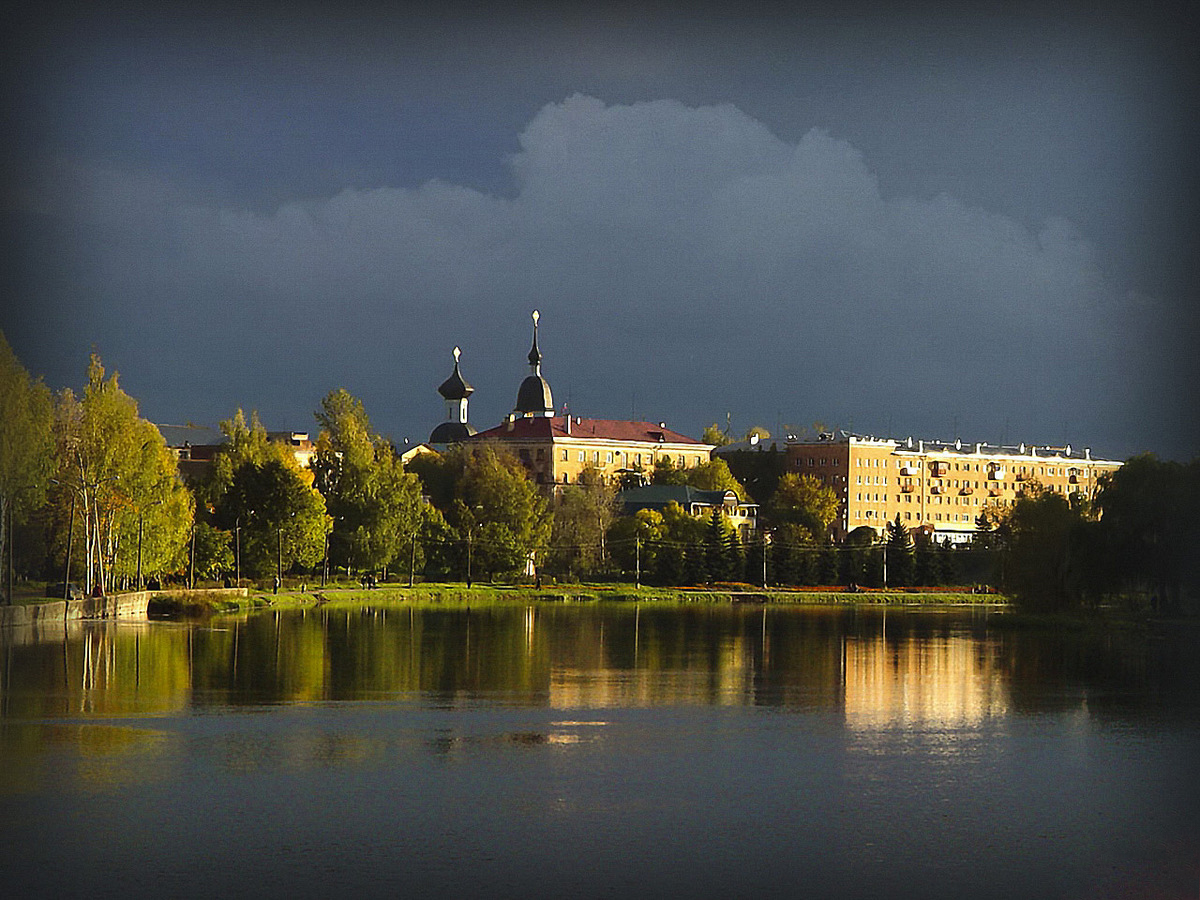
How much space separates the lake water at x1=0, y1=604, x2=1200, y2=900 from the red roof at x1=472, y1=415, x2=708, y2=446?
72911 mm

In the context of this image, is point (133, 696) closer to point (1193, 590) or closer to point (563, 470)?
point (1193, 590)

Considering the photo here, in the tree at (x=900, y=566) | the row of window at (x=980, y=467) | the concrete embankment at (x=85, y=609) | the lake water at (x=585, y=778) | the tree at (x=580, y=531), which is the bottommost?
the lake water at (x=585, y=778)

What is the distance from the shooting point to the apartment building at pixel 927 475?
335 ft

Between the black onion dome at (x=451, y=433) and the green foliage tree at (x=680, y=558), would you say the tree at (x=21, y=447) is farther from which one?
the black onion dome at (x=451, y=433)

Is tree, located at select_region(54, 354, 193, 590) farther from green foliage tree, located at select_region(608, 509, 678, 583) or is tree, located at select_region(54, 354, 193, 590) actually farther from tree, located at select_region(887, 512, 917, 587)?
tree, located at select_region(887, 512, 917, 587)

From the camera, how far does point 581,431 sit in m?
102

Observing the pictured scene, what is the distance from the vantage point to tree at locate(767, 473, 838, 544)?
8512 cm

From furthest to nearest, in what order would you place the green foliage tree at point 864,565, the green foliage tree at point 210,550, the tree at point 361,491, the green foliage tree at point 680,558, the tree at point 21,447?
the green foliage tree at point 864,565, the green foliage tree at point 680,558, the tree at point 361,491, the green foliage tree at point 210,550, the tree at point 21,447

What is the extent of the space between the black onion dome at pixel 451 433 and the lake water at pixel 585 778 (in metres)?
74.2

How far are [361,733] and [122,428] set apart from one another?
2628 centimetres

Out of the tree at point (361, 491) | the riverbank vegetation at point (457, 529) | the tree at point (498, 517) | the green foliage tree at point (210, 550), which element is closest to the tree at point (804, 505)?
the riverbank vegetation at point (457, 529)

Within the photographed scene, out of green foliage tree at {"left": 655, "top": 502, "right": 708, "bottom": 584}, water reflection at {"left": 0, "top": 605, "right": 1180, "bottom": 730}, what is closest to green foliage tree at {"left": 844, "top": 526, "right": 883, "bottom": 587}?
green foliage tree at {"left": 655, "top": 502, "right": 708, "bottom": 584}

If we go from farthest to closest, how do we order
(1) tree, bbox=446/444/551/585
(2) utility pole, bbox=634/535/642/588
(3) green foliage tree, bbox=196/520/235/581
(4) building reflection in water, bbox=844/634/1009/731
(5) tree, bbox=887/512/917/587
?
1. (5) tree, bbox=887/512/917/587
2. (2) utility pole, bbox=634/535/642/588
3. (1) tree, bbox=446/444/551/585
4. (3) green foliage tree, bbox=196/520/235/581
5. (4) building reflection in water, bbox=844/634/1009/731

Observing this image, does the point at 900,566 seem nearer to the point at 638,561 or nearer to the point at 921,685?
the point at 638,561
